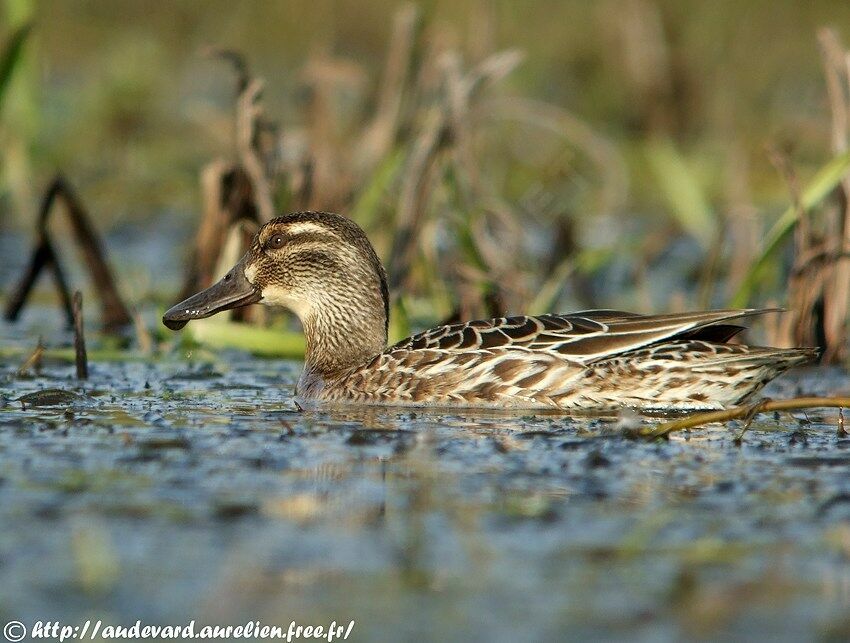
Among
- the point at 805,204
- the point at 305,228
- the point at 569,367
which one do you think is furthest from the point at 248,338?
the point at 805,204

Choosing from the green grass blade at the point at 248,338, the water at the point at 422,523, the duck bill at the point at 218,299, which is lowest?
the water at the point at 422,523

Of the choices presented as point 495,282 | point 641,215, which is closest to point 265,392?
point 495,282

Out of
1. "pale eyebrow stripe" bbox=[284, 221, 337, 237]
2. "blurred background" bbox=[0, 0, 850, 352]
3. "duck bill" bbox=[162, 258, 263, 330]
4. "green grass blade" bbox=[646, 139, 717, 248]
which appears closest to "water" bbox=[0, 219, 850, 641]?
"duck bill" bbox=[162, 258, 263, 330]

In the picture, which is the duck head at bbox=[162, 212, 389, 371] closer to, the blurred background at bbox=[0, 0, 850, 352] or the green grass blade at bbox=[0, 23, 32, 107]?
the blurred background at bbox=[0, 0, 850, 352]

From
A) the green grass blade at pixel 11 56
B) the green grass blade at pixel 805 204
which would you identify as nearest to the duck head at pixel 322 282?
the green grass blade at pixel 11 56

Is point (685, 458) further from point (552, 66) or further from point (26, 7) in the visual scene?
point (552, 66)

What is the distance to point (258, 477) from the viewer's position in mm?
4848

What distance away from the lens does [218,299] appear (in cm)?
736

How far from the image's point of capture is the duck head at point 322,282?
7.34 meters

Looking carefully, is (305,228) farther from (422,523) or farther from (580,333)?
(422,523)

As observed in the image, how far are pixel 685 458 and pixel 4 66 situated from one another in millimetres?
4371

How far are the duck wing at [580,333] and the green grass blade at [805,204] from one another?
0.82 meters

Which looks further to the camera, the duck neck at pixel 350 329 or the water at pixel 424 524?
the duck neck at pixel 350 329

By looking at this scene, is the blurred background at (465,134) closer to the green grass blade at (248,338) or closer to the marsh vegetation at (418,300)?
the marsh vegetation at (418,300)
